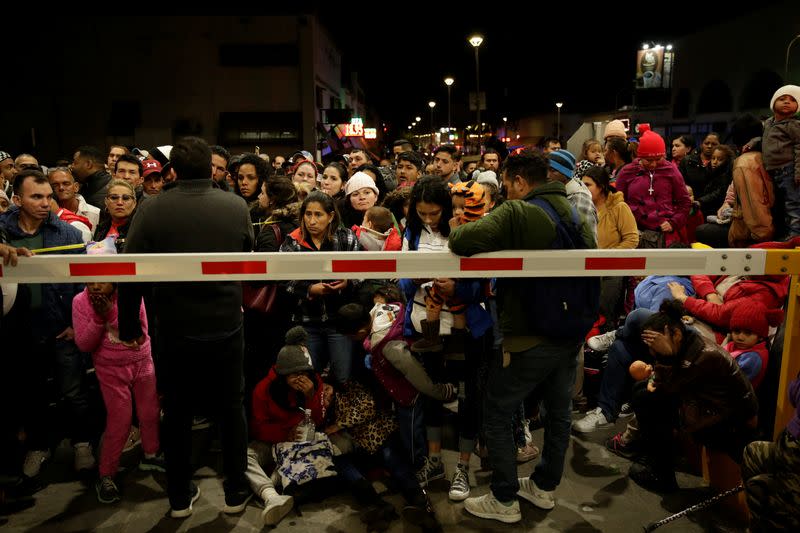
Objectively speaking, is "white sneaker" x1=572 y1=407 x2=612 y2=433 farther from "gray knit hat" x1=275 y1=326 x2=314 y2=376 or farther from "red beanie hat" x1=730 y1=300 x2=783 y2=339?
"gray knit hat" x1=275 y1=326 x2=314 y2=376

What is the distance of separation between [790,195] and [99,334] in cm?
604

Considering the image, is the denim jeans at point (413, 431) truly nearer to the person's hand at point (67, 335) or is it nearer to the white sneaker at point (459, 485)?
the white sneaker at point (459, 485)

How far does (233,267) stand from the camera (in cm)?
293

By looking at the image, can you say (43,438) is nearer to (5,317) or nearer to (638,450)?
(5,317)

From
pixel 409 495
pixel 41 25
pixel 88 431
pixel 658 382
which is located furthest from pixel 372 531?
pixel 41 25

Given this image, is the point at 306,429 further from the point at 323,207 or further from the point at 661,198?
the point at 661,198

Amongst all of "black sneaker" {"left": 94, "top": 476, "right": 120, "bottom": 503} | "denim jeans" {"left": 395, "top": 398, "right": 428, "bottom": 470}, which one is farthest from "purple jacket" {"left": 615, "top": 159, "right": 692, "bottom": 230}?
"black sneaker" {"left": 94, "top": 476, "right": 120, "bottom": 503}

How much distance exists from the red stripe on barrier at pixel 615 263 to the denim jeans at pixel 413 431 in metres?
1.63

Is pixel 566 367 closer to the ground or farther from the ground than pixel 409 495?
farther from the ground

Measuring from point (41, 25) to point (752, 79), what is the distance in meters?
36.8

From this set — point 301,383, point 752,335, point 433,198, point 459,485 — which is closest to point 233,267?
point 301,383

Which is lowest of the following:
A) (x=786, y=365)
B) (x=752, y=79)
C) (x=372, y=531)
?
(x=372, y=531)

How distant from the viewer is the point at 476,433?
4.01 meters

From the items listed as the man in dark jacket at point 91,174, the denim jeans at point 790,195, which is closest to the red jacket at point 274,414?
the man in dark jacket at point 91,174
